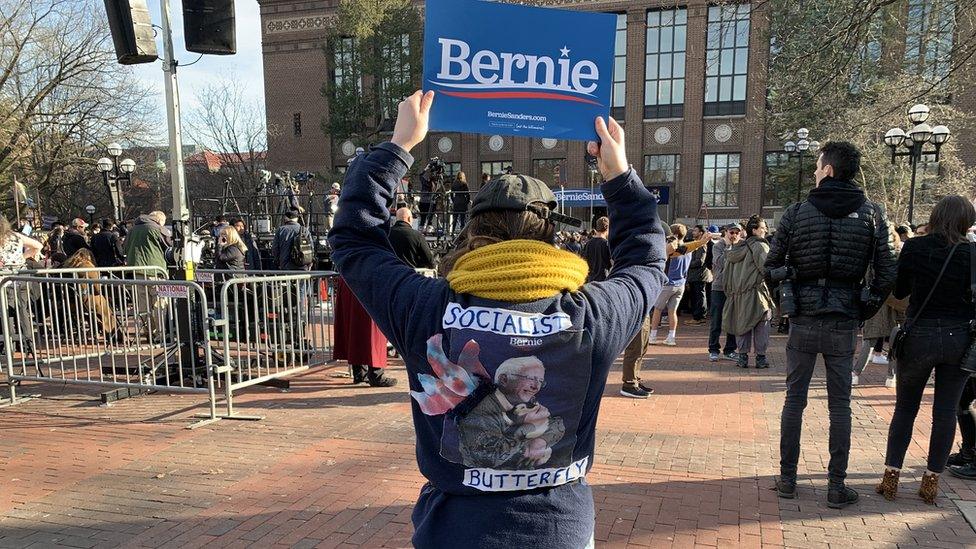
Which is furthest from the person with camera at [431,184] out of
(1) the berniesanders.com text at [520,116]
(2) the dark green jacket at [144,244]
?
(1) the berniesanders.com text at [520,116]

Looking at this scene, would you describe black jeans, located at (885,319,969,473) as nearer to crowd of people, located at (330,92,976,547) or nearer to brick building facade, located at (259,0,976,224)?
crowd of people, located at (330,92,976,547)

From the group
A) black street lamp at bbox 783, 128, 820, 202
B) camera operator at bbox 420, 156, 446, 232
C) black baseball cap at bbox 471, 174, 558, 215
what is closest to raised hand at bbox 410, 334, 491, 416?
black baseball cap at bbox 471, 174, 558, 215

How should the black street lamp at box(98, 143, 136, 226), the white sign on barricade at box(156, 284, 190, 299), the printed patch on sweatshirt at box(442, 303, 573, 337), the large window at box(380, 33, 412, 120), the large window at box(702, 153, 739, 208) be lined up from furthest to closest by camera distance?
1. the large window at box(380, 33, 412, 120)
2. the large window at box(702, 153, 739, 208)
3. the black street lamp at box(98, 143, 136, 226)
4. the white sign on barricade at box(156, 284, 190, 299)
5. the printed patch on sweatshirt at box(442, 303, 573, 337)

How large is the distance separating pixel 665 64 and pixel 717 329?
27.8 meters

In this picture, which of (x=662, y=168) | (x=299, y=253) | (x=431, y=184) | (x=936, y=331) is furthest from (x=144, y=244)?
(x=662, y=168)

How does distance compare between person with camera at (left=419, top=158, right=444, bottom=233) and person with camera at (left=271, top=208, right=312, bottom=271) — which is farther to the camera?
person with camera at (left=419, top=158, right=444, bottom=233)

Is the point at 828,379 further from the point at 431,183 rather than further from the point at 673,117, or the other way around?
the point at 673,117

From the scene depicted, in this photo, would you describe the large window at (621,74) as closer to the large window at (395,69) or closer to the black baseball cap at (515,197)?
the large window at (395,69)

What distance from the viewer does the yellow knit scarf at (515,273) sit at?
1382mm

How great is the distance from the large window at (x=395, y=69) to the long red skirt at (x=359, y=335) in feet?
91.6

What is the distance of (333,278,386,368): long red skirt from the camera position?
6629 millimetres

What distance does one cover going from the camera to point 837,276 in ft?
12.3

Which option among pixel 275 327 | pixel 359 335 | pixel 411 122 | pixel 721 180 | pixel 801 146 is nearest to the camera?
pixel 411 122

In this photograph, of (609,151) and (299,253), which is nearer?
(609,151)
